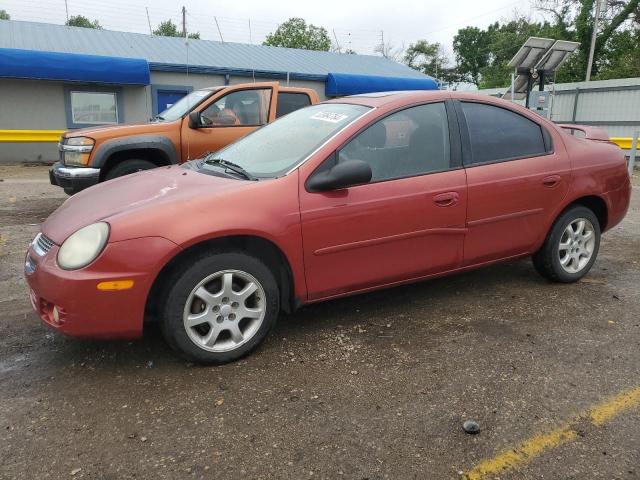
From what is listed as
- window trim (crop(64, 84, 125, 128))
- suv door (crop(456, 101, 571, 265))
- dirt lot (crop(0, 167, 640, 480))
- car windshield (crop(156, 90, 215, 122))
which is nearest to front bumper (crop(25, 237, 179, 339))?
dirt lot (crop(0, 167, 640, 480))

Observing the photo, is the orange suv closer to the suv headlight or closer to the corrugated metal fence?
the suv headlight

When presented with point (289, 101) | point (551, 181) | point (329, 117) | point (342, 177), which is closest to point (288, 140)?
point (329, 117)

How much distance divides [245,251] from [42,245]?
3.84ft

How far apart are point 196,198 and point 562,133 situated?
3055 mm

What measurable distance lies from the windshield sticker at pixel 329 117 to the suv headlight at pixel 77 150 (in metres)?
3.94

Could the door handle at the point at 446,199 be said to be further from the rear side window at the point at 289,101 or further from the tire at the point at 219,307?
the rear side window at the point at 289,101

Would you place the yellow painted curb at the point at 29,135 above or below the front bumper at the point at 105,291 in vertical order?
below

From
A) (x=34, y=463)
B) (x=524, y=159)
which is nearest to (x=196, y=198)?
(x=34, y=463)

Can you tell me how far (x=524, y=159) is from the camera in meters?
4.10

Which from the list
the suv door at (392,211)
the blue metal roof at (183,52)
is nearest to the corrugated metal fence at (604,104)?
the blue metal roof at (183,52)

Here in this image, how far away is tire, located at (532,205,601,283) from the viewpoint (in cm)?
433

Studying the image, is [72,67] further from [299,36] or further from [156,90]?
[299,36]

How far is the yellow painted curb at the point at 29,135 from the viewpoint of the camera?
14922 millimetres

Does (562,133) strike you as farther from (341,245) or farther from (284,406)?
(284,406)
